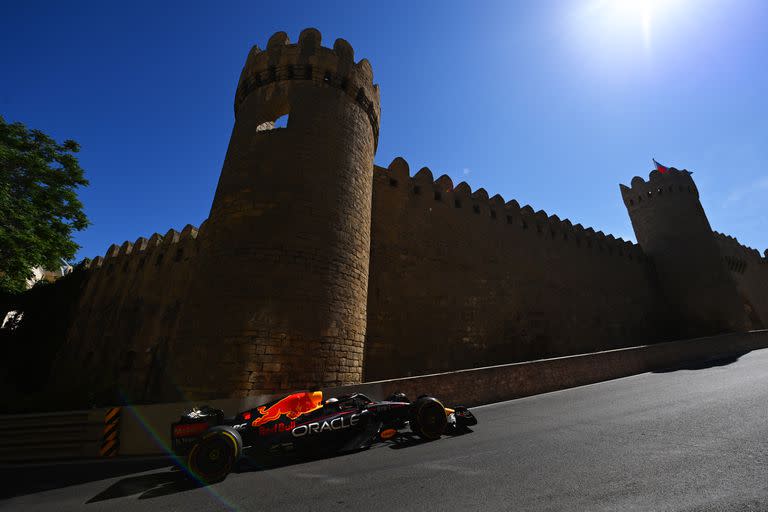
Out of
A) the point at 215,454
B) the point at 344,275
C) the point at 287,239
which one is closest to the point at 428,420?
the point at 215,454

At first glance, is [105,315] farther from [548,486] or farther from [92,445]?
[548,486]

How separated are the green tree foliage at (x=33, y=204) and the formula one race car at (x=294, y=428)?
13.7 metres

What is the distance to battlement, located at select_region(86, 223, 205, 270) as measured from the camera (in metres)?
15.5

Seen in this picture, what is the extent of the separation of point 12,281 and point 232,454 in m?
15.4

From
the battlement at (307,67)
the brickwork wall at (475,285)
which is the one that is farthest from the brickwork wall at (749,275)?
the battlement at (307,67)

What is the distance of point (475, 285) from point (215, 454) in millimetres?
11258

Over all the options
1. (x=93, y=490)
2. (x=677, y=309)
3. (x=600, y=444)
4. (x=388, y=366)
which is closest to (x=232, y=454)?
(x=93, y=490)

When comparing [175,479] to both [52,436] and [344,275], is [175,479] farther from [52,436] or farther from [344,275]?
[344,275]

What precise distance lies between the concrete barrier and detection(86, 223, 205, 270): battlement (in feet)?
32.5

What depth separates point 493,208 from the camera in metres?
15.9

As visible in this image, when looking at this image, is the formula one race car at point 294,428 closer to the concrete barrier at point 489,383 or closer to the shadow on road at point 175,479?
the shadow on road at point 175,479

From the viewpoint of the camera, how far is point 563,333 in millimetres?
15789

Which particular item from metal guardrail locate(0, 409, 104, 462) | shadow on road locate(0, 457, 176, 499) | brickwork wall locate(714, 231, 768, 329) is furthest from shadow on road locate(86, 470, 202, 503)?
brickwork wall locate(714, 231, 768, 329)

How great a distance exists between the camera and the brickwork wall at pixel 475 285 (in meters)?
11.3
